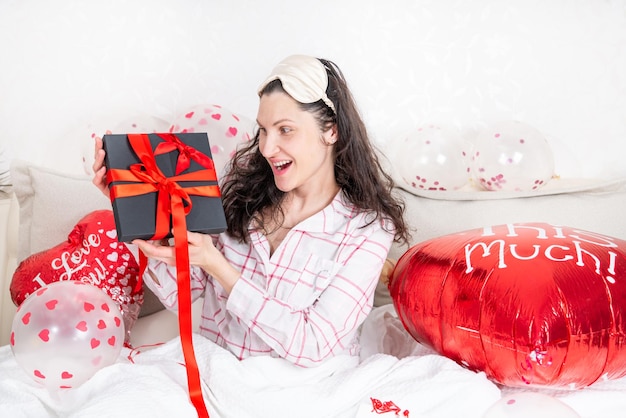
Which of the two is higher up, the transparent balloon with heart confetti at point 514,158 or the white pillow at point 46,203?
the transparent balloon with heart confetti at point 514,158

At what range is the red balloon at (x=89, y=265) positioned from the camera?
1730 mm

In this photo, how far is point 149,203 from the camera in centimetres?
128

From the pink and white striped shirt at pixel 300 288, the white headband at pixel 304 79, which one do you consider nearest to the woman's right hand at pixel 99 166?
the pink and white striped shirt at pixel 300 288

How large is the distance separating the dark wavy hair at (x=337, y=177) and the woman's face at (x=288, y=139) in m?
0.02

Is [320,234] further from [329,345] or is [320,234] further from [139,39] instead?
[139,39]

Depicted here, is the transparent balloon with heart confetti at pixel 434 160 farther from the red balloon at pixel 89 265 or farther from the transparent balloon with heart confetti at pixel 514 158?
the red balloon at pixel 89 265

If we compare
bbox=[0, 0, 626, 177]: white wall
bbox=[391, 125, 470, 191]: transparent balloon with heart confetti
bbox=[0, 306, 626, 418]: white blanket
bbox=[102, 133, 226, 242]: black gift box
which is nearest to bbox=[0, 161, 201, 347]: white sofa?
bbox=[0, 0, 626, 177]: white wall

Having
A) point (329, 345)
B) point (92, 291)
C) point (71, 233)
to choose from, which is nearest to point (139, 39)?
point (71, 233)

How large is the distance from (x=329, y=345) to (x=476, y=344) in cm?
31

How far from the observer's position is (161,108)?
7.59ft

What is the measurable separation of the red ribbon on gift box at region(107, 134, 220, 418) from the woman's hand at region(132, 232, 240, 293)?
37mm

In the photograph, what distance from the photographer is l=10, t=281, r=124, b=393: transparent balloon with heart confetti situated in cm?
128

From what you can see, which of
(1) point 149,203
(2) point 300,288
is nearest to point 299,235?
(2) point 300,288

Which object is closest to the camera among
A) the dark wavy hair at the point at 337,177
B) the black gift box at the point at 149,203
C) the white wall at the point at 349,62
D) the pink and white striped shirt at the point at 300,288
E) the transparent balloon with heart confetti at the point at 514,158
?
the black gift box at the point at 149,203
